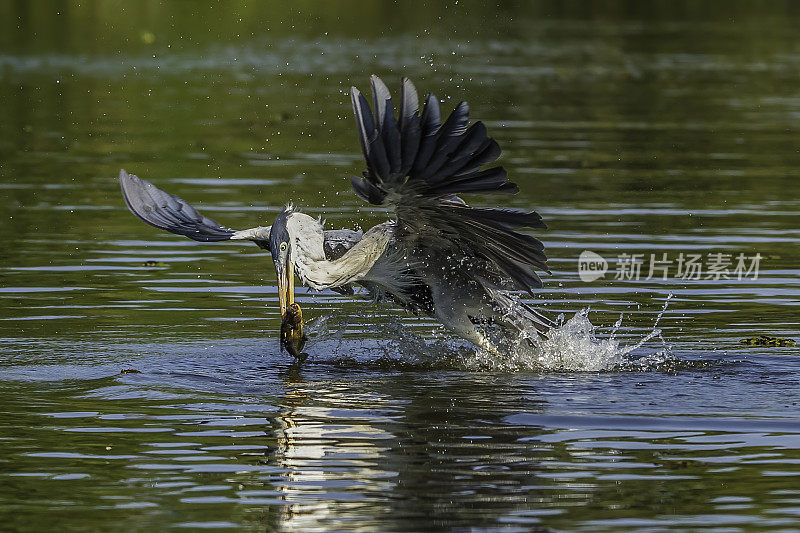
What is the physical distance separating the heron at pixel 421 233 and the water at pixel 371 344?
359mm

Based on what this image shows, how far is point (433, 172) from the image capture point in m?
7.67

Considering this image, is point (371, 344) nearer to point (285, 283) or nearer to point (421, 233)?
point (421, 233)

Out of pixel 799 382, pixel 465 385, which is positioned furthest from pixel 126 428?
pixel 799 382

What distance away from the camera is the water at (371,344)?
20.3 feet

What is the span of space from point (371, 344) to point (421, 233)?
3.87 ft

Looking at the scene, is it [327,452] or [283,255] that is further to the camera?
[283,255]

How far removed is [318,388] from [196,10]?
33.0 m

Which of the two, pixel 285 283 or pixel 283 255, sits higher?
pixel 283 255

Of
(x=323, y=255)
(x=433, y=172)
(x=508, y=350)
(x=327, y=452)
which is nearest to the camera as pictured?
(x=327, y=452)

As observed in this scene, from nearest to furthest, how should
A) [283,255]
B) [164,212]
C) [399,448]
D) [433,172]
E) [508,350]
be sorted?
[399,448] → [433,172] → [283,255] → [508,350] → [164,212]

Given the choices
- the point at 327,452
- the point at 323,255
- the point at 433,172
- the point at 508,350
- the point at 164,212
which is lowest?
the point at 327,452

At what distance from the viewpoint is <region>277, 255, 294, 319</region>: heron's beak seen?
8430 millimetres

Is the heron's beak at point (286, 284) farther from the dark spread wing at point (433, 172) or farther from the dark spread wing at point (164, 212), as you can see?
the dark spread wing at point (164, 212)

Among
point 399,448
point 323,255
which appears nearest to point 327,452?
point 399,448
